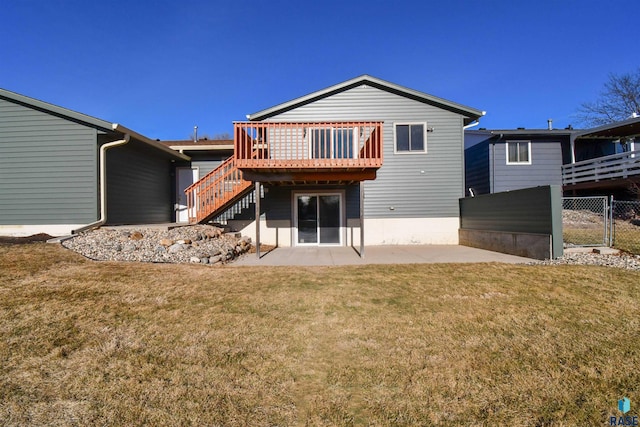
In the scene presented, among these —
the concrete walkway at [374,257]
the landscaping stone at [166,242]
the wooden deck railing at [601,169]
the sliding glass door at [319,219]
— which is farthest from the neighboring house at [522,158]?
the landscaping stone at [166,242]

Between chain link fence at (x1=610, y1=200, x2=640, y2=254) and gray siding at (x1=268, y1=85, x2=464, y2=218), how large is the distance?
429cm

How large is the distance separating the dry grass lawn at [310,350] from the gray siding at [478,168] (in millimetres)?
9728

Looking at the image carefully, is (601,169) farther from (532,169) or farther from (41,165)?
(41,165)

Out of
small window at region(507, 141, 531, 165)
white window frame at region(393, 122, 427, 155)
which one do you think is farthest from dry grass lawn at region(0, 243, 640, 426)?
small window at region(507, 141, 531, 165)

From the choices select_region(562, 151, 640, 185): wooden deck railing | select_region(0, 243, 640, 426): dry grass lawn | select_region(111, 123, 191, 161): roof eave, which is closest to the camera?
select_region(0, 243, 640, 426): dry grass lawn

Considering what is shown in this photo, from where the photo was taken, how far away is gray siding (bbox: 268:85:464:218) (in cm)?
1050

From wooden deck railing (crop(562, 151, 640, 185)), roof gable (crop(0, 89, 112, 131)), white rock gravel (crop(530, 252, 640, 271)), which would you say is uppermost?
roof gable (crop(0, 89, 112, 131))

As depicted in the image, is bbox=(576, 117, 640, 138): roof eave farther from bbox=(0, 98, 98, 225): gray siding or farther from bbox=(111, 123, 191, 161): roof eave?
bbox=(0, 98, 98, 225): gray siding

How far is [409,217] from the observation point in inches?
413

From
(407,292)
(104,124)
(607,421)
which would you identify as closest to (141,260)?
(104,124)

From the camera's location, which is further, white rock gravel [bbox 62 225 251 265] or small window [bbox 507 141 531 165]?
small window [bbox 507 141 531 165]

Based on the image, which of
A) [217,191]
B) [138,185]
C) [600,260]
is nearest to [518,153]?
[600,260]

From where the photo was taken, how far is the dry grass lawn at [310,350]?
6.68ft

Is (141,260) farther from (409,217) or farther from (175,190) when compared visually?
(409,217)
